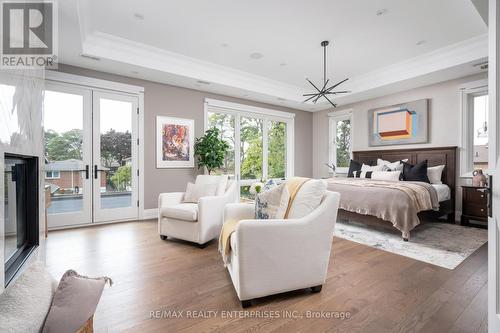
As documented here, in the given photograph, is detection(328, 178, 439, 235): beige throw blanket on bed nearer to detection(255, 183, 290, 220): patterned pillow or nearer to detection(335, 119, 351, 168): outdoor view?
detection(255, 183, 290, 220): patterned pillow

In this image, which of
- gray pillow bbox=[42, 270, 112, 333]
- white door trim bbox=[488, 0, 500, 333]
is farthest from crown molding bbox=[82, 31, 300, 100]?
white door trim bbox=[488, 0, 500, 333]

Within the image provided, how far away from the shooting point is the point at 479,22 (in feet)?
10.1

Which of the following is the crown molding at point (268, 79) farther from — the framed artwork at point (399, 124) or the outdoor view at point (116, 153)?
the outdoor view at point (116, 153)

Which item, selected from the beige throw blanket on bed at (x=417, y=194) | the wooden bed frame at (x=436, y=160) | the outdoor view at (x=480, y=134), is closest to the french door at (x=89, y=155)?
the wooden bed frame at (x=436, y=160)

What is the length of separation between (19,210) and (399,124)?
6009mm

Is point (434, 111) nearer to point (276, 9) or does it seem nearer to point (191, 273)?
point (276, 9)

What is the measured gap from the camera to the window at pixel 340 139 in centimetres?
623

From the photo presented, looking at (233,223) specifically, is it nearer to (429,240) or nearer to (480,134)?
(429,240)

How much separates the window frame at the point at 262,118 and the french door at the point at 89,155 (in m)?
1.69

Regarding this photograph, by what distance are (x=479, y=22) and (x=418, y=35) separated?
65 cm

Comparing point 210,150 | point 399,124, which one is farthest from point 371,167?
point 210,150

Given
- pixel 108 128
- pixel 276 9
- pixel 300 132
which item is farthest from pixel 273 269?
pixel 300 132

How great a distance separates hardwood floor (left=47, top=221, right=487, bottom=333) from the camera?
1.55 m

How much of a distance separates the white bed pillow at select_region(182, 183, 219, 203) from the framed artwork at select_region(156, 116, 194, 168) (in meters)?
1.48
